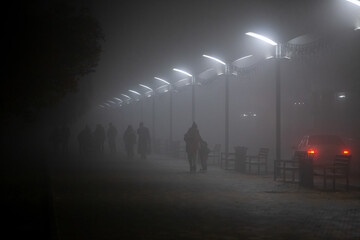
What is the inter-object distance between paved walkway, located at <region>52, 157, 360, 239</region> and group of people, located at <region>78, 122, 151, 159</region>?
14394mm

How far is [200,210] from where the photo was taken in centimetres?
1273

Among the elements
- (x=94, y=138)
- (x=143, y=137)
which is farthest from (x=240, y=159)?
(x=94, y=138)

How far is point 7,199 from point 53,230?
18.9 ft

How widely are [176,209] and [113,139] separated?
2850 cm

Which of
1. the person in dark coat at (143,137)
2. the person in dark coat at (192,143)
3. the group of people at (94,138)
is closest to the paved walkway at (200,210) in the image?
the person in dark coat at (192,143)

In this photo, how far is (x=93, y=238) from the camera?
9445mm

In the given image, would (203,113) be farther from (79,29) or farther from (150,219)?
(150,219)

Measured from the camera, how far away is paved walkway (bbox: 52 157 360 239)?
32.8 ft

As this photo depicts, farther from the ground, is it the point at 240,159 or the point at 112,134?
the point at 112,134

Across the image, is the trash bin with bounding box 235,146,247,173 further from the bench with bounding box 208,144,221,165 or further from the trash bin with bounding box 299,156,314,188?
the trash bin with bounding box 299,156,314,188

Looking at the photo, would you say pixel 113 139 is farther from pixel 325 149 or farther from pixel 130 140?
pixel 325 149

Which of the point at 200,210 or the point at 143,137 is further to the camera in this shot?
the point at 143,137

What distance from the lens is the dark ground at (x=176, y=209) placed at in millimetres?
9998

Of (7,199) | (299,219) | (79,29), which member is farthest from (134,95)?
(299,219)
